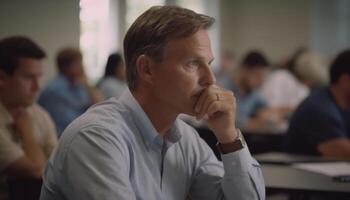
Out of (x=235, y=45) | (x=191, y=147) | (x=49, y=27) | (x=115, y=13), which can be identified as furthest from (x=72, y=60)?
(x=235, y=45)

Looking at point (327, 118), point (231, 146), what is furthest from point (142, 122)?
point (327, 118)

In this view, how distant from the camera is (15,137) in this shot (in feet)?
7.74

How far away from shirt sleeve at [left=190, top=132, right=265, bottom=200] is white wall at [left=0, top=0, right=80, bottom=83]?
1757 mm

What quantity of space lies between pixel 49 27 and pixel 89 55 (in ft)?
6.84

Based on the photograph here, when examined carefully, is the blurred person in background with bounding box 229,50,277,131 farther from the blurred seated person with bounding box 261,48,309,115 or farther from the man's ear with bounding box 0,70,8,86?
the man's ear with bounding box 0,70,8,86

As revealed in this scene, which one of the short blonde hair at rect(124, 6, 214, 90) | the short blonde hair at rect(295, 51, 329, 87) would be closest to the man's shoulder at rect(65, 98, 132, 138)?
the short blonde hair at rect(124, 6, 214, 90)

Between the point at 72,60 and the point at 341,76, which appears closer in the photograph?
the point at 341,76

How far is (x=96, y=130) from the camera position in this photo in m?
1.40

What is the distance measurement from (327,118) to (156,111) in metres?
1.51

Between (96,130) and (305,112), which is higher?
(96,130)

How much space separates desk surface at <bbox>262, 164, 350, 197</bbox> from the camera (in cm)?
192

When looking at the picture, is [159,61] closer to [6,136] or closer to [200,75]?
[200,75]

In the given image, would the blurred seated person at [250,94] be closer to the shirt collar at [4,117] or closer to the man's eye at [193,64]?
the shirt collar at [4,117]

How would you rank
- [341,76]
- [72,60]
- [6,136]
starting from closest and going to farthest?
1. [6,136]
2. [341,76]
3. [72,60]
